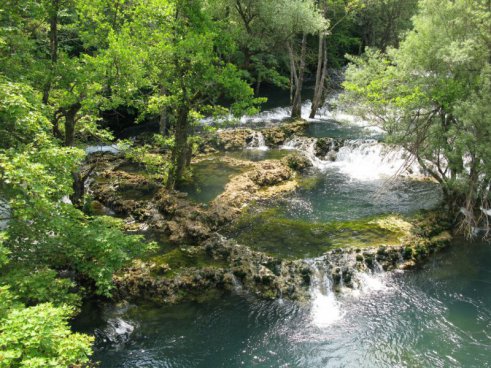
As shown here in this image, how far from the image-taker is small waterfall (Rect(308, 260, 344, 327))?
11.6 m

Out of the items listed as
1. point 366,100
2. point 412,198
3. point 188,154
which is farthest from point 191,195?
point 412,198

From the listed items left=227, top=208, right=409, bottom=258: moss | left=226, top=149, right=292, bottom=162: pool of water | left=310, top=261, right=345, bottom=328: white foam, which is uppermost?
left=226, top=149, right=292, bottom=162: pool of water

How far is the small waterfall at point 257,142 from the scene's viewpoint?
27.1 metres

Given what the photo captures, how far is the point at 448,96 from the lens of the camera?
14242 mm

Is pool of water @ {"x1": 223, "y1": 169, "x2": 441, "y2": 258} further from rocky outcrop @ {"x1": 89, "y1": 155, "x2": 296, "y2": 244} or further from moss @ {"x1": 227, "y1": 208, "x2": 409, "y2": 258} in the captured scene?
rocky outcrop @ {"x1": 89, "y1": 155, "x2": 296, "y2": 244}

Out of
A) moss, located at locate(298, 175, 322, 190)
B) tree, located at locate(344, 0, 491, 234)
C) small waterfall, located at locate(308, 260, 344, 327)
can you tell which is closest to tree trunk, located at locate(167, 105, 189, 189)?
moss, located at locate(298, 175, 322, 190)

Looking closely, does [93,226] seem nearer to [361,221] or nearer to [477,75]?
[361,221]

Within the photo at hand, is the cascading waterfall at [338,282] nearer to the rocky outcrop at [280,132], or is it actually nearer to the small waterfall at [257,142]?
the small waterfall at [257,142]

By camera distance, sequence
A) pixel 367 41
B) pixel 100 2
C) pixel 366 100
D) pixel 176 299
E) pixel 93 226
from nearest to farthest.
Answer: pixel 93 226 → pixel 176 299 → pixel 100 2 → pixel 366 100 → pixel 367 41

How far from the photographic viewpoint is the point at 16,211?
7520 millimetres

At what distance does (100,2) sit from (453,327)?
1546cm

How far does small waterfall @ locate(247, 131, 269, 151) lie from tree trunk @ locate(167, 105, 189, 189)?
842 centimetres

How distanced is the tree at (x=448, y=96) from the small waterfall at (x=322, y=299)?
6.62m

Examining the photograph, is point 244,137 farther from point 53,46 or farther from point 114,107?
point 53,46
